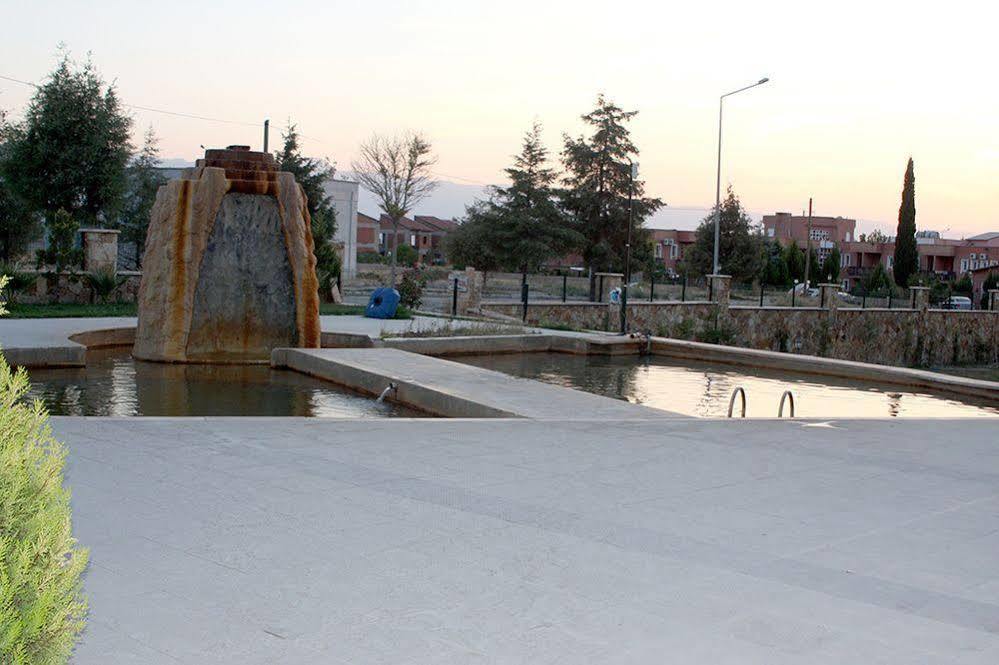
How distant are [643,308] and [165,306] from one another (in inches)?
758

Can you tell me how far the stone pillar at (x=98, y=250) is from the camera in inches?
898

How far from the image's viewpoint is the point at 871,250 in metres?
92.5

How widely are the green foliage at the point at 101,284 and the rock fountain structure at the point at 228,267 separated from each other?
764 centimetres

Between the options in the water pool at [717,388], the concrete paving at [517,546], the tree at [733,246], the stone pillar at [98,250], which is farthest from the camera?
the tree at [733,246]

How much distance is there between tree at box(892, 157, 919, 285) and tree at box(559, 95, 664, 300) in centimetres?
1860

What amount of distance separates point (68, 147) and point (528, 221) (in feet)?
101

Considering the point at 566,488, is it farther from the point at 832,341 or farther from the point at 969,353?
the point at 969,353

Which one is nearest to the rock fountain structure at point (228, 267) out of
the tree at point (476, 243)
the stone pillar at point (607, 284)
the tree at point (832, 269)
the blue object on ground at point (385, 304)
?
the blue object on ground at point (385, 304)

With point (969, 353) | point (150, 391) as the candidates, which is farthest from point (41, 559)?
point (969, 353)

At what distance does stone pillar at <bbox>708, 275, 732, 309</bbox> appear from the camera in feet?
111

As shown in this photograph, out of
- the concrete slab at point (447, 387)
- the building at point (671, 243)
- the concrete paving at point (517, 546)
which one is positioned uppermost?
the building at point (671, 243)

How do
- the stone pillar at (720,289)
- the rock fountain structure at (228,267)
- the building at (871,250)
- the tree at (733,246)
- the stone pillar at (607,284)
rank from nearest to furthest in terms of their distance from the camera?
the rock fountain structure at (228,267) < the stone pillar at (607,284) < the stone pillar at (720,289) < the tree at (733,246) < the building at (871,250)

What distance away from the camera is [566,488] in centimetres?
673

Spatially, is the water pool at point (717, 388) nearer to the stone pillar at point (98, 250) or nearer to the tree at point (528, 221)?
the stone pillar at point (98, 250)
